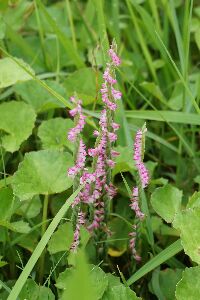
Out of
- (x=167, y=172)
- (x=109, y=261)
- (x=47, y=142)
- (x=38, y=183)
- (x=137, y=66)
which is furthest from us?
(x=137, y=66)

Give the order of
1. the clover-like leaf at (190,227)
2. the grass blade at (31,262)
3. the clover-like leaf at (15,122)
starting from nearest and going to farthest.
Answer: the grass blade at (31,262), the clover-like leaf at (190,227), the clover-like leaf at (15,122)

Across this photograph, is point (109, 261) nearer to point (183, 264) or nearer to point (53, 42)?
point (183, 264)

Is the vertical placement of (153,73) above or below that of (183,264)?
above

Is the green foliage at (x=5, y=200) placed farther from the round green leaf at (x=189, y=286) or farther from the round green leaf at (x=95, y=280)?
the round green leaf at (x=189, y=286)

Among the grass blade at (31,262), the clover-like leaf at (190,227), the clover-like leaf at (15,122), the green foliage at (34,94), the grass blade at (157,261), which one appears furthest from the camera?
the green foliage at (34,94)

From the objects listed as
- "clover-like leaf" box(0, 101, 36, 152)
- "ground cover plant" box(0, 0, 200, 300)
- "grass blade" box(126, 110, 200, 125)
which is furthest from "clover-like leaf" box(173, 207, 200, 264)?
"clover-like leaf" box(0, 101, 36, 152)

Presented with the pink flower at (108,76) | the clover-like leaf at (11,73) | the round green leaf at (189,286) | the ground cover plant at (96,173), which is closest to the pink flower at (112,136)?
the ground cover plant at (96,173)

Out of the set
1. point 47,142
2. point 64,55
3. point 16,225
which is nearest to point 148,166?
point 47,142

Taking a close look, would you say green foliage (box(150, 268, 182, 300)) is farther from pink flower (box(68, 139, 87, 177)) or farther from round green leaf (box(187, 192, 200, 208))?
pink flower (box(68, 139, 87, 177))
